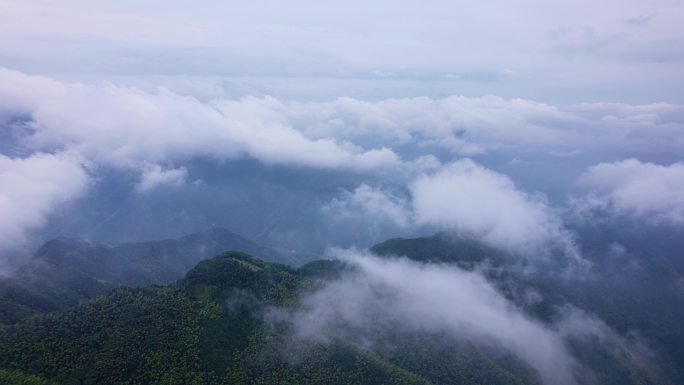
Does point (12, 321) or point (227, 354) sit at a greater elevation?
point (227, 354)

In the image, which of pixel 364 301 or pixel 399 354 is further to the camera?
pixel 364 301

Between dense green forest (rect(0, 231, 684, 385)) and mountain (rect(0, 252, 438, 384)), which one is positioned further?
dense green forest (rect(0, 231, 684, 385))

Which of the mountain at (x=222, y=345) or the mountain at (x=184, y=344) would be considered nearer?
the mountain at (x=184, y=344)

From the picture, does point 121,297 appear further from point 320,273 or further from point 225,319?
point 320,273

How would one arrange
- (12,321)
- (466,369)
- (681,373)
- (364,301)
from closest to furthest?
1. (12,321)
2. (466,369)
3. (364,301)
4. (681,373)

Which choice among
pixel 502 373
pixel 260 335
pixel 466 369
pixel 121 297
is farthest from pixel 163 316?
pixel 502 373

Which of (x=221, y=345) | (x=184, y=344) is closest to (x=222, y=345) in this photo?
(x=221, y=345)

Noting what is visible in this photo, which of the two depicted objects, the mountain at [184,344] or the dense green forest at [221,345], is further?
the dense green forest at [221,345]

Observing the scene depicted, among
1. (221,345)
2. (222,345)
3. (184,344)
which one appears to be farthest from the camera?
(222,345)

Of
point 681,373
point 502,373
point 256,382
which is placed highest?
point 256,382

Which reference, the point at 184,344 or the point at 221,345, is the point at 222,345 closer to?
the point at 221,345

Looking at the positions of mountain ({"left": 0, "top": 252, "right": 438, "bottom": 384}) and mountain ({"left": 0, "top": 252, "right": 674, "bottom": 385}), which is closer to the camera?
mountain ({"left": 0, "top": 252, "right": 438, "bottom": 384})
